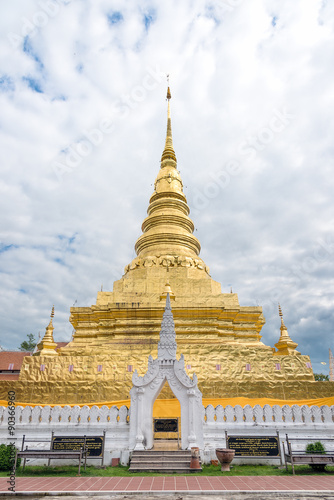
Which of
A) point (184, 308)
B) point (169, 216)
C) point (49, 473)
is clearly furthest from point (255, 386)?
point (169, 216)

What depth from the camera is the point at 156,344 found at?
13438 mm

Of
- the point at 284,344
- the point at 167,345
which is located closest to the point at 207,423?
the point at 167,345

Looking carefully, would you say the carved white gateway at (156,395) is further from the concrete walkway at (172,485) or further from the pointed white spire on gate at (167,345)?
the concrete walkway at (172,485)

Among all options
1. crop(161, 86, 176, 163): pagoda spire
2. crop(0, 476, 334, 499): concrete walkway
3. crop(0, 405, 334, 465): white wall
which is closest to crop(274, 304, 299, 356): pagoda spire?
crop(0, 405, 334, 465): white wall

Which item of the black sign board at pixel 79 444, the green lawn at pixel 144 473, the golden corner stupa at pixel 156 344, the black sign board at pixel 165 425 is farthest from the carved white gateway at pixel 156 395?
the golden corner stupa at pixel 156 344

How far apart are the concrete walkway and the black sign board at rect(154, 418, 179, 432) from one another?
6.00ft

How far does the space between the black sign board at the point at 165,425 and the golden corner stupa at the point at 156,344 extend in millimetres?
2188

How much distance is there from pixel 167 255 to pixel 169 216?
11.5 ft

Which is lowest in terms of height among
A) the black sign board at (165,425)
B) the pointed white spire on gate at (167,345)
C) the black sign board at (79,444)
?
the black sign board at (79,444)

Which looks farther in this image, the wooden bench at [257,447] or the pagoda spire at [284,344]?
the pagoda spire at [284,344]

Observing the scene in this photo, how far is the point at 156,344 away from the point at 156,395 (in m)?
5.08

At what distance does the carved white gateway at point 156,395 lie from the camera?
787cm

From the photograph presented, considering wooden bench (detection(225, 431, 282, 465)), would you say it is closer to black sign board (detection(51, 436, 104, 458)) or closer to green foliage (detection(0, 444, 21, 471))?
black sign board (detection(51, 436, 104, 458))

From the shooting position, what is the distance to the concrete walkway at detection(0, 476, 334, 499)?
5.53 meters
